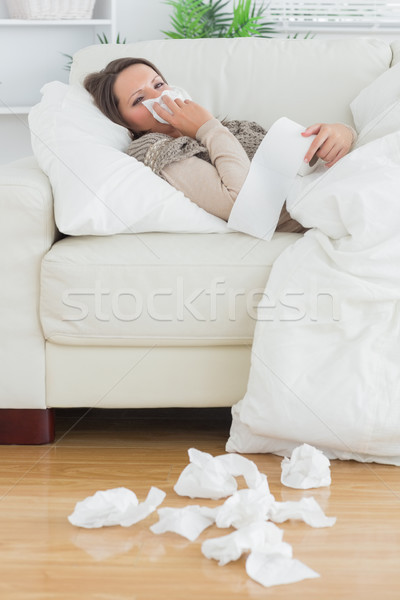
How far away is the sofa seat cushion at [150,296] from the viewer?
5.33 feet

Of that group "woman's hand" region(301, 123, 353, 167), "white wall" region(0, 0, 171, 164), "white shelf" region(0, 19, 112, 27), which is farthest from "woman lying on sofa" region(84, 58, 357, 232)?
"white wall" region(0, 0, 171, 164)

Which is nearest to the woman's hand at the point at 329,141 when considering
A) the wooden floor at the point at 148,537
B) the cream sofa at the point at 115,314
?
the cream sofa at the point at 115,314

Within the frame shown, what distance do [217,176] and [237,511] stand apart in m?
0.84

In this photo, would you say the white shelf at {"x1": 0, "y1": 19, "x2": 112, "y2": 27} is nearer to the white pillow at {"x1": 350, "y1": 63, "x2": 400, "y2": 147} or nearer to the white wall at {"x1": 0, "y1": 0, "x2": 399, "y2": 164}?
the white wall at {"x1": 0, "y1": 0, "x2": 399, "y2": 164}

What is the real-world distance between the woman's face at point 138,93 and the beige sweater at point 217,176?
0.81 feet

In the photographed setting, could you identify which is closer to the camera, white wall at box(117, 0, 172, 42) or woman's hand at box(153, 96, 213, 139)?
woman's hand at box(153, 96, 213, 139)

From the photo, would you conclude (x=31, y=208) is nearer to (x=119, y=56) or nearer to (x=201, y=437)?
(x=201, y=437)

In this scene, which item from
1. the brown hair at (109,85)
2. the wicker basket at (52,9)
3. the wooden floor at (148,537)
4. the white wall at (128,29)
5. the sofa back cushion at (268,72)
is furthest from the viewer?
the white wall at (128,29)

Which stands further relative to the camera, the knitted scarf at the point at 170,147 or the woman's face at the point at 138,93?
the woman's face at the point at 138,93

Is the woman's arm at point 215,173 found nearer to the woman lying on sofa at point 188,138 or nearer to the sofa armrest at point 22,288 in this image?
the woman lying on sofa at point 188,138

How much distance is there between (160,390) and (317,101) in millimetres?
997

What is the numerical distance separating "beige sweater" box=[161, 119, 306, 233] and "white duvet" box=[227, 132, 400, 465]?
26 centimetres

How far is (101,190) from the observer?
1704 millimetres

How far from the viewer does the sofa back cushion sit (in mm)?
2199
